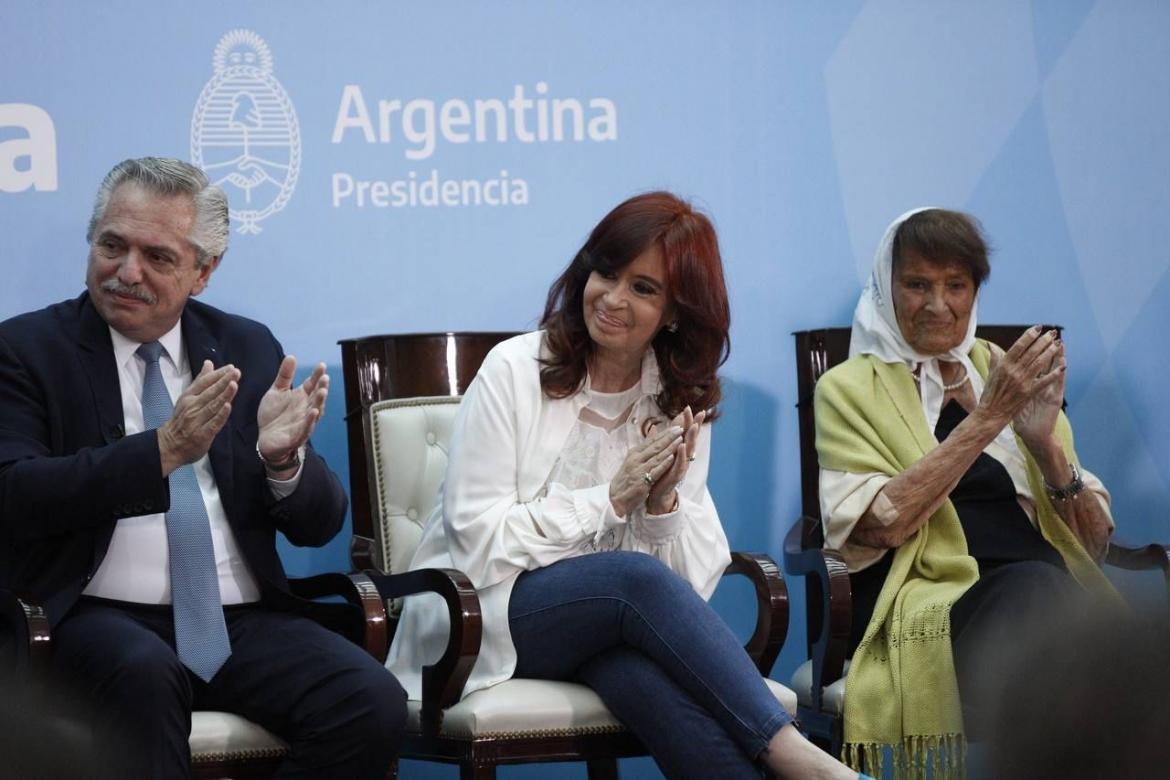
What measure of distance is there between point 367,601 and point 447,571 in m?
0.15

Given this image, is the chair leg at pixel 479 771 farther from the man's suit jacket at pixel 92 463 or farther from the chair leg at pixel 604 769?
the chair leg at pixel 604 769

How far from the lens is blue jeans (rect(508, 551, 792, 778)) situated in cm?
253

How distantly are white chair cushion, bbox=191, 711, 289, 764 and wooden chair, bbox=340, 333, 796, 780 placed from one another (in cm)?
31

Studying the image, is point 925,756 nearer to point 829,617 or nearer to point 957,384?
point 829,617

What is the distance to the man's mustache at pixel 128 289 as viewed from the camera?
2689 mm

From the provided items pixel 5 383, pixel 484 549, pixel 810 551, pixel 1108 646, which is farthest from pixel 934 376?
pixel 1108 646

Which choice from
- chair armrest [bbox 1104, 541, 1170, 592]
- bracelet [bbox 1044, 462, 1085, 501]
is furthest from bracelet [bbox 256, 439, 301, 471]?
chair armrest [bbox 1104, 541, 1170, 592]

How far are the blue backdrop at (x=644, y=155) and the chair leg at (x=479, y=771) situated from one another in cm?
108

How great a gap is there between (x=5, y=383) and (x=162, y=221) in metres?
0.41

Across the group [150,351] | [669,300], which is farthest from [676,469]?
[150,351]

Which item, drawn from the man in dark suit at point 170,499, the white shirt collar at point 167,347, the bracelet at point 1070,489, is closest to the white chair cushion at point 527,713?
the man in dark suit at point 170,499

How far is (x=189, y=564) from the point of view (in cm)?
262

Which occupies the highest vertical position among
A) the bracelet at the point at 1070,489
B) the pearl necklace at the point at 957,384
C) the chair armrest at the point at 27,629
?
the pearl necklace at the point at 957,384

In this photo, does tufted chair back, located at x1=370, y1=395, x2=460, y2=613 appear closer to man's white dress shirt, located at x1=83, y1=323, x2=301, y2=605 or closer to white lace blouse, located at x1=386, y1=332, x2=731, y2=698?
white lace blouse, located at x1=386, y1=332, x2=731, y2=698
